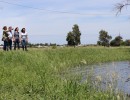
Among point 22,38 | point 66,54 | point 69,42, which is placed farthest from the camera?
point 69,42

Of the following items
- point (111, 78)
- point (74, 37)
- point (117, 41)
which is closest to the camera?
point (111, 78)

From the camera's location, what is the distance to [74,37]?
7850cm

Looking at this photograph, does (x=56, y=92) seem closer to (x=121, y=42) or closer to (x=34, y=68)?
(x=34, y=68)

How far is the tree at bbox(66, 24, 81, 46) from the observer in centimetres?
7819

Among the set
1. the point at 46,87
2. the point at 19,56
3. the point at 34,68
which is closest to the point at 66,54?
the point at 19,56

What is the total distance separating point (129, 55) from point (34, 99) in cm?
3402

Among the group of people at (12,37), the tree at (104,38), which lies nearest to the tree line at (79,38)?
the tree at (104,38)

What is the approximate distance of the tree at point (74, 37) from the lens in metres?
78.2

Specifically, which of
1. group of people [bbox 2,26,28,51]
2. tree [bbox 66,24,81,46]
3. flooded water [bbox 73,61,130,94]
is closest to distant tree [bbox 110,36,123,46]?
tree [bbox 66,24,81,46]

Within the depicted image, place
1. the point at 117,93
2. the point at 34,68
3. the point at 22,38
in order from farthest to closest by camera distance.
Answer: the point at 22,38 → the point at 34,68 → the point at 117,93

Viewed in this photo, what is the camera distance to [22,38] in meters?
27.8

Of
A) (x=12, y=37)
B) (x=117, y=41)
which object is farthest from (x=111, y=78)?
(x=117, y=41)

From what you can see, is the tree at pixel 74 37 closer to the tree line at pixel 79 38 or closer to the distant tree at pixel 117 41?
the tree line at pixel 79 38

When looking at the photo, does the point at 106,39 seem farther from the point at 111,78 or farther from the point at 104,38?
the point at 111,78
